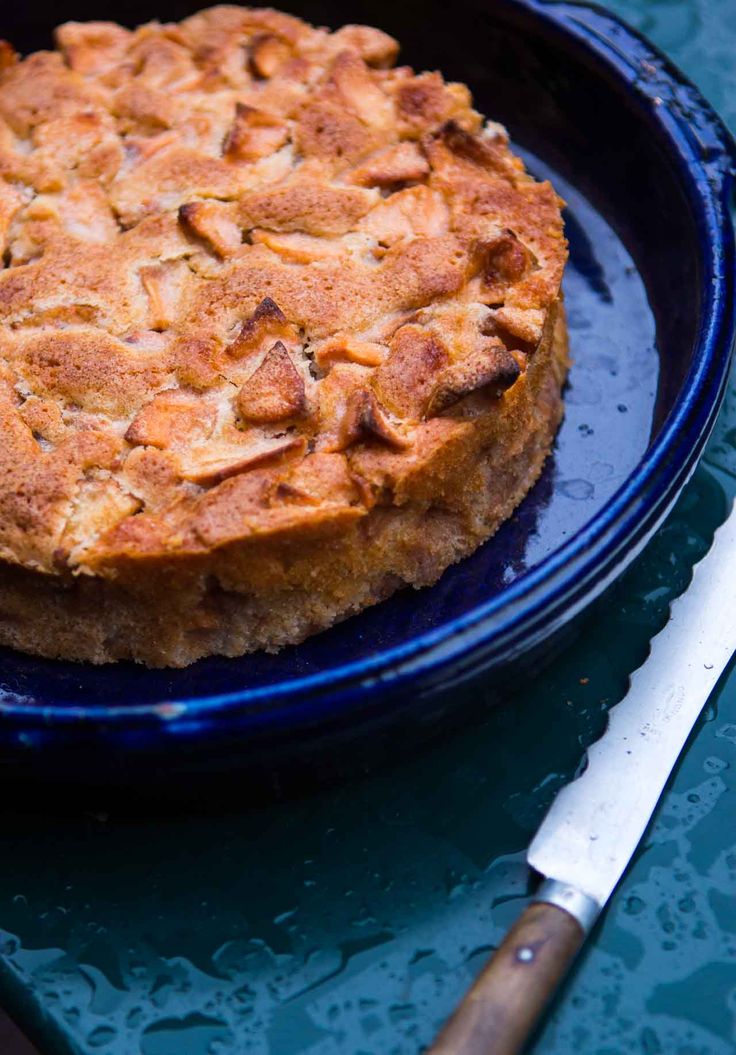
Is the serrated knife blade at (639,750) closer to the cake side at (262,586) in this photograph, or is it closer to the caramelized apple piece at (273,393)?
the cake side at (262,586)

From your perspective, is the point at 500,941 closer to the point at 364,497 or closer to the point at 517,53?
the point at 364,497

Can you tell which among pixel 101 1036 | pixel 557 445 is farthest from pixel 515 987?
pixel 557 445

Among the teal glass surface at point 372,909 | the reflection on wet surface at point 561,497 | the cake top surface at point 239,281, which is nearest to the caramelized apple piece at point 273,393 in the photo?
the cake top surface at point 239,281

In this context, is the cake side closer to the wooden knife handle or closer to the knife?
the knife

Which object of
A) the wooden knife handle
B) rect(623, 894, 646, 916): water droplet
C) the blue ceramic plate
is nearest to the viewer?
the wooden knife handle

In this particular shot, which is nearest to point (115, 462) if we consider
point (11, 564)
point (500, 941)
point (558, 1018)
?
point (11, 564)

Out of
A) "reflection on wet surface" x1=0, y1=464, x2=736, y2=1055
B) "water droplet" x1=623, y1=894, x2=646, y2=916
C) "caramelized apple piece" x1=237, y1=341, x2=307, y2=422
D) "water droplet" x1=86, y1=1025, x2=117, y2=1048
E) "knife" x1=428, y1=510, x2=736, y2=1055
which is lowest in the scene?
"water droplet" x1=86, y1=1025, x2=117, y2=1048


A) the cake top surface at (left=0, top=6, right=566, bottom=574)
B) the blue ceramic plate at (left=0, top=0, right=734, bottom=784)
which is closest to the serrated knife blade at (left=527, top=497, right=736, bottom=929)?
the blue ceramic plate at (left=0, top=0, right=734, bottom=784)

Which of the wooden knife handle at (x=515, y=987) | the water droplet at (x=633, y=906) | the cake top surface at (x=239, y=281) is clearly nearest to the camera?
the wooden knife handle at (x=515, y=987)

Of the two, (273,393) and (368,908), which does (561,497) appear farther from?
(368,908)
